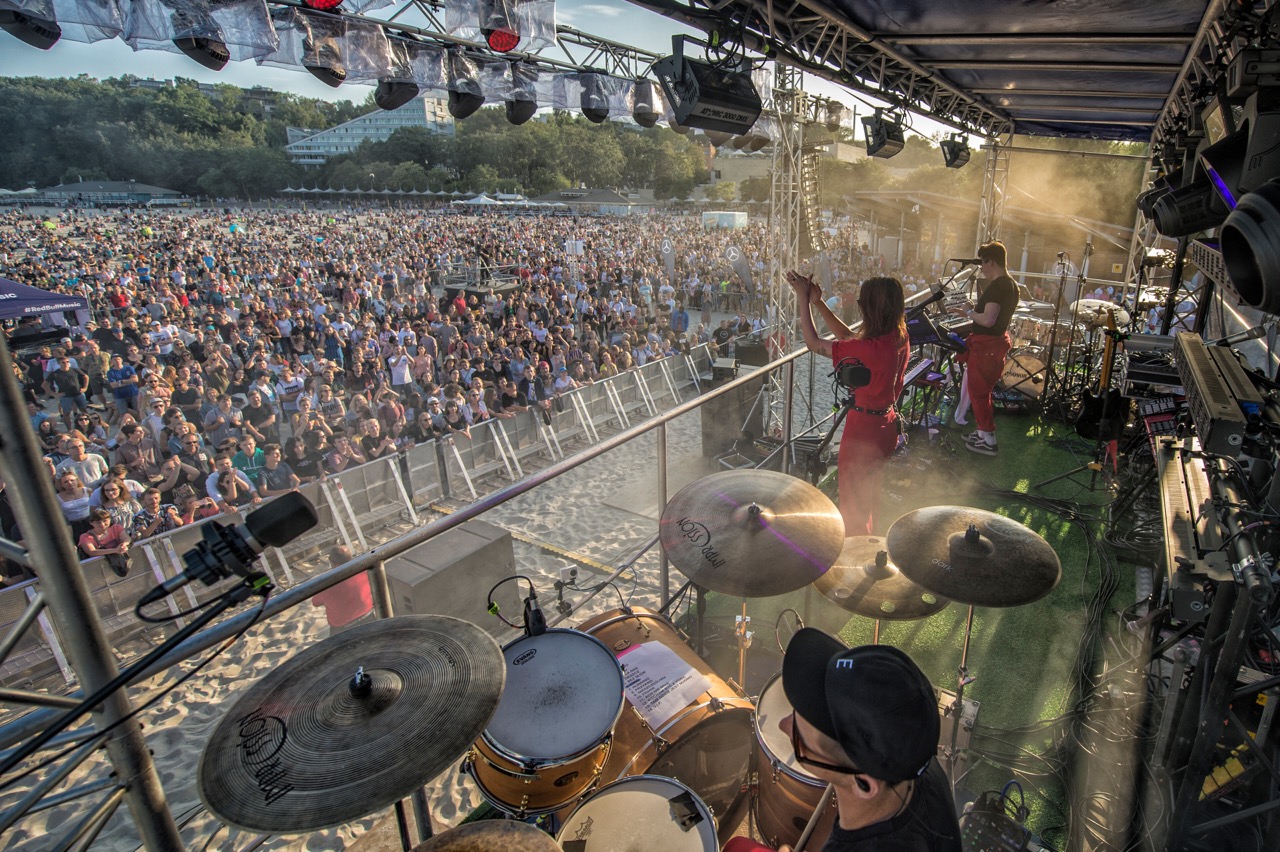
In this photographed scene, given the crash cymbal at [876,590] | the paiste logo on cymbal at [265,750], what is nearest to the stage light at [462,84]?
the crash cymbal at [876,590]

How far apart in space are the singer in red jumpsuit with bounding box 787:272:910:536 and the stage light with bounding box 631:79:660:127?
594 centimetres

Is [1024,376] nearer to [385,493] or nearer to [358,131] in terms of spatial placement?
[385,493]

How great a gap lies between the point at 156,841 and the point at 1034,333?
44.9ft

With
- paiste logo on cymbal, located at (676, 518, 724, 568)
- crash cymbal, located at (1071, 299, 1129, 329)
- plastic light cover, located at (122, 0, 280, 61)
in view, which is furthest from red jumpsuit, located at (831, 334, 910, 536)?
plastic light cover, located at (122, 0, 280, 61)

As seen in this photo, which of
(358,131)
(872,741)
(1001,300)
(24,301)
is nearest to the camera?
(872,741)

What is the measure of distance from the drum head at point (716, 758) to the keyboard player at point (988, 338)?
473 cm

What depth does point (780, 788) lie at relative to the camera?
2.07 m

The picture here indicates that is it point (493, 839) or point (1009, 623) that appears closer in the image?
point (493, 839)

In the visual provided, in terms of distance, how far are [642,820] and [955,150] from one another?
11.8 meters

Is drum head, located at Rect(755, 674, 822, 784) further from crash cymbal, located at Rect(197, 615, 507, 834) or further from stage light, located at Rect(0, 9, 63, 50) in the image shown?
stage light, located at Rect(0, 9, 63, 50)

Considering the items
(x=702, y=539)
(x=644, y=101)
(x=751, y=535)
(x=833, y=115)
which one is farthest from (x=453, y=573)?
(x=833, y=115)

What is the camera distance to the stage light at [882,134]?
8406 millimetres

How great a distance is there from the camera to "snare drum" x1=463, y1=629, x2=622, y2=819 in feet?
6.33

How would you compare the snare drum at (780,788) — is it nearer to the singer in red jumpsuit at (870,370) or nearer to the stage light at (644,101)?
the singer in red jumpsuit at (870,370)
